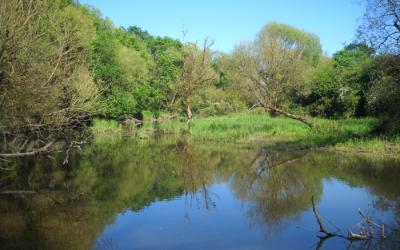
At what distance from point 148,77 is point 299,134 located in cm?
2941

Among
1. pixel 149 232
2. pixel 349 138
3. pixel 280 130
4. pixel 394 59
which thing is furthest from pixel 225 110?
pixel 149 232

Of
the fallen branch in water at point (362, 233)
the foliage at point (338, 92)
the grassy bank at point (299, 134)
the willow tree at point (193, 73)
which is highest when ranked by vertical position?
the willow tree at point (193, 73)

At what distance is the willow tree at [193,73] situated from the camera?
1946 inches

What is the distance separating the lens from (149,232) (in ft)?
33.2

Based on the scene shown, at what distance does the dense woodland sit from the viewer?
1306 cm

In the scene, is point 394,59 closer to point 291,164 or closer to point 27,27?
point 291,164

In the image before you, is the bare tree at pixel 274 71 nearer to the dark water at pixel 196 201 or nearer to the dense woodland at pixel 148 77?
the dense woodland at pixel 148 77

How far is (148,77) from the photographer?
52656mm

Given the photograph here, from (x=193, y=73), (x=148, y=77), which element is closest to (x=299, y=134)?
(x=193, y=73)

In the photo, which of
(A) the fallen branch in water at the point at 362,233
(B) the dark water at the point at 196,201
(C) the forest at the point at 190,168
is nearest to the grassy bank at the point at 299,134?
(C) the forest at the point at 190,168

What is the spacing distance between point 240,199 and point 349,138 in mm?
11893

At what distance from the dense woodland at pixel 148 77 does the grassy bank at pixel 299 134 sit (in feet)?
3.63

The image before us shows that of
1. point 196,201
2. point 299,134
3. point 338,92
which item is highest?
point 338,92

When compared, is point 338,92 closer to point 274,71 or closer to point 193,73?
point 274,71
